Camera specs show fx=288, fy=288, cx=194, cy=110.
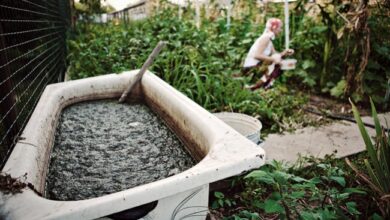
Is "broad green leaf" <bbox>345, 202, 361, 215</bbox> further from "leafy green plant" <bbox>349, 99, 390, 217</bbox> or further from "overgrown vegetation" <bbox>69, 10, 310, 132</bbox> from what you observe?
"overgrown vegetation" <bbox>69, 10, 310, 132</bbox>

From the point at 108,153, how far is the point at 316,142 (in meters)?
1.59

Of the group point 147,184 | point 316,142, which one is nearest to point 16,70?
point 147,184

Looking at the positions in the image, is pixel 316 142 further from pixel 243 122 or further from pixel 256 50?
pixel 256 50

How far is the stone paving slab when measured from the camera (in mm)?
2100

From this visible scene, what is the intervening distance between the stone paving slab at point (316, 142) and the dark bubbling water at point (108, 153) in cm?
78

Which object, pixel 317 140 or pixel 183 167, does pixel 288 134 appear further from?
pixel 183 167

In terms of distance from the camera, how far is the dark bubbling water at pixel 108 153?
1453 millimetres

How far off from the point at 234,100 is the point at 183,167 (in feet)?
4.45

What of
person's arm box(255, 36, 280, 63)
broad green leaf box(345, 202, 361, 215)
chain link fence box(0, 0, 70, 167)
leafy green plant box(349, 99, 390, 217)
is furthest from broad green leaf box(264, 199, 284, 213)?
person's arm box(255, 36, 280, 63)

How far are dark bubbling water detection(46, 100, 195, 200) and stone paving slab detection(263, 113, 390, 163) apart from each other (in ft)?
2.55

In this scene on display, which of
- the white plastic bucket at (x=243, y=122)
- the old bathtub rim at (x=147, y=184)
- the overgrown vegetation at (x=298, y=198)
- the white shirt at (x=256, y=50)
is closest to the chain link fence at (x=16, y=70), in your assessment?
the old bathtub rim at (x=147, y=184)

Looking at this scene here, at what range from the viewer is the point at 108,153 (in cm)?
180

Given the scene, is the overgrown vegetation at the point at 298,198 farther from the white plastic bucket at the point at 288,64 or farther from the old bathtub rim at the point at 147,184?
the white plastic bucket at the point at 288,64

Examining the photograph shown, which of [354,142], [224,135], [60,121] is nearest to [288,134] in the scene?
[354,142]
